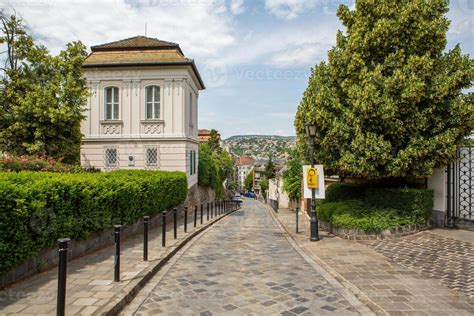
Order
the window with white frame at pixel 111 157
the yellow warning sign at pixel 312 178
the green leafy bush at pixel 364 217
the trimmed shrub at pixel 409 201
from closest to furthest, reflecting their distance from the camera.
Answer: the green leafy bush at pixel 364 217
the trimmed shrub at pixel 409 201
the yellow warning sign at pixel 312 178
the window with white frame at pixel 111 157

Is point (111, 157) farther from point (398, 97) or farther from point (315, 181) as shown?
point (398, 97)

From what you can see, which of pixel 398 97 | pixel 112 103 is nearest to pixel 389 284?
pixel 398 97

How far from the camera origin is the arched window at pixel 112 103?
61.8 ft

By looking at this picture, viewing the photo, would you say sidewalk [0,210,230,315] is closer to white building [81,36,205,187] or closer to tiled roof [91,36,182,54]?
white building [81,36,205,187]

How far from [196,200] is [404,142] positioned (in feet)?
50.6

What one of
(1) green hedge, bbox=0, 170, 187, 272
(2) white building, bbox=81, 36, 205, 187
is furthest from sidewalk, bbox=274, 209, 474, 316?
(2) white building, bbox=81, 36, 205, 187

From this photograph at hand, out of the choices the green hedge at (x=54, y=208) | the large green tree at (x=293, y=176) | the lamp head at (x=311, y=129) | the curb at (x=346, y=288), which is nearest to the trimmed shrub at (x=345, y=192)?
the lamp head at (x=311, y=129)

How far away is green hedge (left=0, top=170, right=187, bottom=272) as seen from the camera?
185 inches

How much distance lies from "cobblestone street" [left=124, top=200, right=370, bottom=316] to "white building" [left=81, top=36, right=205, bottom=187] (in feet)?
37.4

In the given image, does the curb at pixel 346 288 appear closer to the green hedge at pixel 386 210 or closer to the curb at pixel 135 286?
the green hedge at pixel 386 210

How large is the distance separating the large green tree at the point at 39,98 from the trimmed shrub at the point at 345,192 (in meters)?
12.3

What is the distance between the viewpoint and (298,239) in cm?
1020

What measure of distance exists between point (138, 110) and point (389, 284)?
53.6 ft

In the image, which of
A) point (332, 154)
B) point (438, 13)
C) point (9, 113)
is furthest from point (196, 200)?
point (438, 13)
